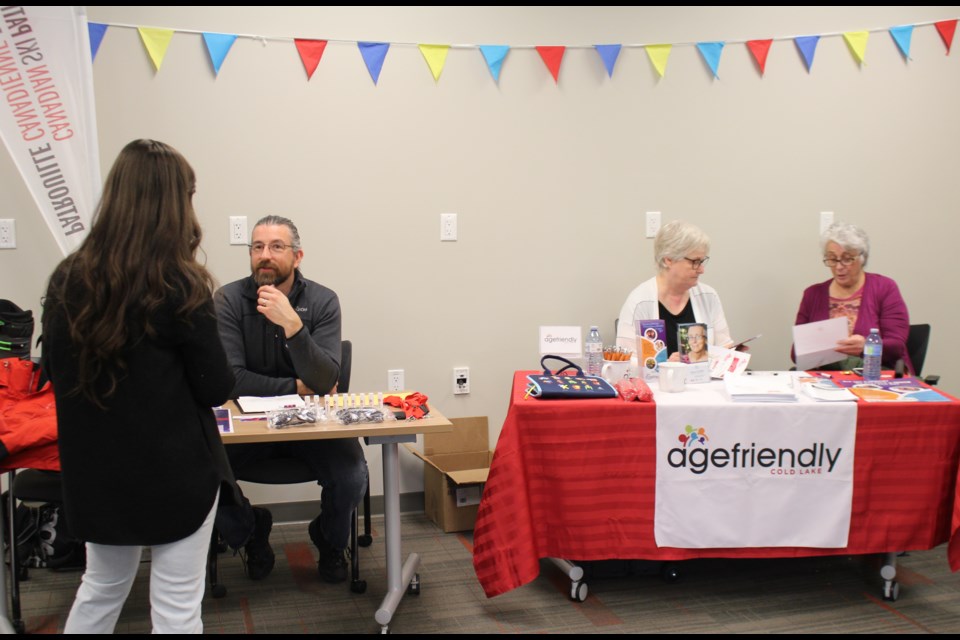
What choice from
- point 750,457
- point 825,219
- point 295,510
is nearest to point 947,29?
point 825,219

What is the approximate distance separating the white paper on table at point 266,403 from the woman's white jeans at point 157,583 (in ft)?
2.51

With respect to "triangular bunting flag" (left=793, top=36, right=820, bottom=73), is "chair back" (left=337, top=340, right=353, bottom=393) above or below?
below

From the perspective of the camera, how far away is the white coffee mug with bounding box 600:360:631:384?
3029mm

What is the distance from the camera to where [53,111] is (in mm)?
3037

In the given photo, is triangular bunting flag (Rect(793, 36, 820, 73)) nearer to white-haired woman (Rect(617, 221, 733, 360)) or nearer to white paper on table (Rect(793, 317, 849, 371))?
white-haired woman (Rect(617, 221, 733, 360))

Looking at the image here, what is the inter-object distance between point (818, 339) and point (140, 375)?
2.65 metres

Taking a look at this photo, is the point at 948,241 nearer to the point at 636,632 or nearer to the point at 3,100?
the point at 636,632

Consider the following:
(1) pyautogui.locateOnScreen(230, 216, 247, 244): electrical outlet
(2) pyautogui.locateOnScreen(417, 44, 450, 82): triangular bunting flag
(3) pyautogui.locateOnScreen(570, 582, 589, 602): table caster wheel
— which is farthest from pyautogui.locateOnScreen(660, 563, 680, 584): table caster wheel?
(2) pyautogui.locateOnScreen(417, 44, 450, 82): triangular bunting flag

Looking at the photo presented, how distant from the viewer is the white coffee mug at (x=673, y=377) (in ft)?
9.53

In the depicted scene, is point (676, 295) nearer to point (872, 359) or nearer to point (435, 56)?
point (872, 359)

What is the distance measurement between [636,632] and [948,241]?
289 cm

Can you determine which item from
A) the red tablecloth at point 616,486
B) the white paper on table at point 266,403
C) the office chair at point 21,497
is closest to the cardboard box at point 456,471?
the red tablecloth at point 616,486

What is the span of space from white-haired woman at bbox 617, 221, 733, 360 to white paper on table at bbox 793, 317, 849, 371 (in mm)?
282

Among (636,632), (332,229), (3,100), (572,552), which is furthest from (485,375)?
(3,100)
